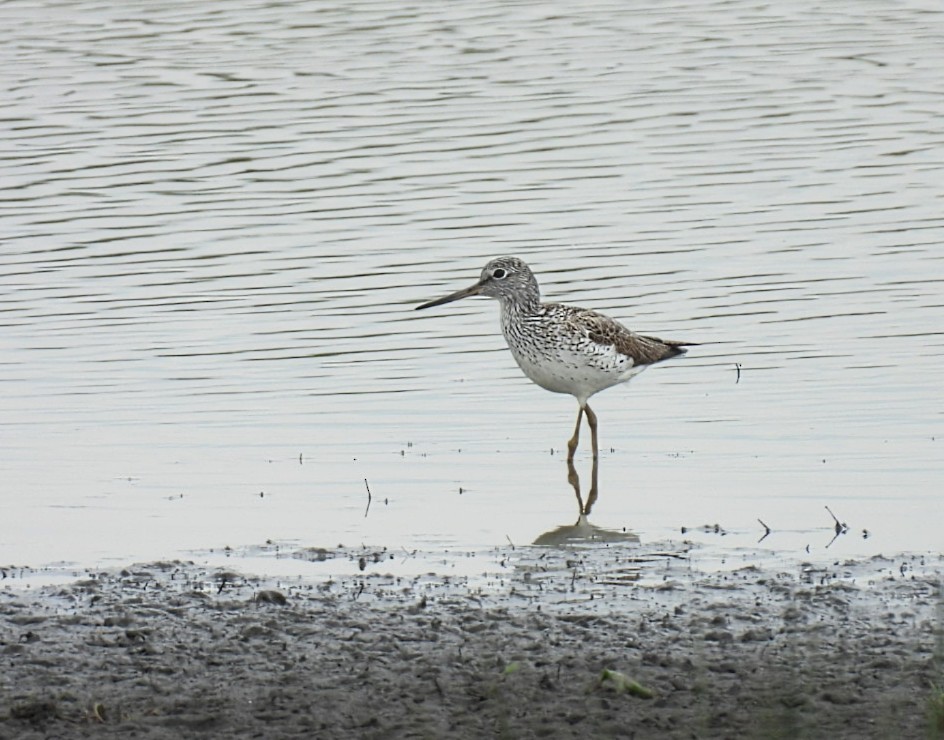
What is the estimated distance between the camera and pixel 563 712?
21.2 ft

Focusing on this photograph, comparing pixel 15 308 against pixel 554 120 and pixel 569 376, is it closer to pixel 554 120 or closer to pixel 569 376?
pixel 569 376

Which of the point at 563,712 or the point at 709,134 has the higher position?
the point at 709,134

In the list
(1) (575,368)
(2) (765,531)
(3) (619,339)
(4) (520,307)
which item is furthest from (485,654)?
(4) (520,307)

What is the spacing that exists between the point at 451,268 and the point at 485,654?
9262 millimetres

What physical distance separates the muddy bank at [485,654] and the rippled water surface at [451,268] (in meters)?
1.01

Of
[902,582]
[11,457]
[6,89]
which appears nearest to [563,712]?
[902,582]

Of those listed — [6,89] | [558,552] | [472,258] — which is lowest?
[558,552]

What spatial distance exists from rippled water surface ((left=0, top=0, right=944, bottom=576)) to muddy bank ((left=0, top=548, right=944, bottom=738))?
1.01m

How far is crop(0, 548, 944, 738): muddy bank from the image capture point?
638 cm

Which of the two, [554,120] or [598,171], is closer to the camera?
[598,171]

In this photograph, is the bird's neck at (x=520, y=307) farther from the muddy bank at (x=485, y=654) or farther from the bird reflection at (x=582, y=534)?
the muddy bank at (x=485, y=654)

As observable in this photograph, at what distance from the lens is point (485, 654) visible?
23.0 feet

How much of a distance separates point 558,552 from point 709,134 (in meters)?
12.6

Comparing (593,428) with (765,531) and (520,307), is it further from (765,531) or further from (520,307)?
(765,531)
